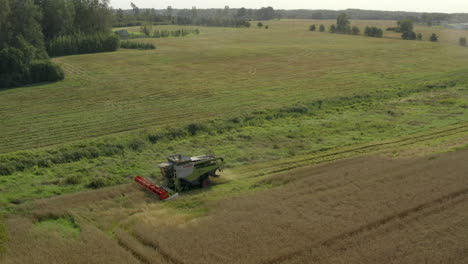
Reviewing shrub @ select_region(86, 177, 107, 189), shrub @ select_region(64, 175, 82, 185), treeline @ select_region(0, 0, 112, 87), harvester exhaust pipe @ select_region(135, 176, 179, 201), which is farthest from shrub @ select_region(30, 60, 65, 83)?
harvester exhaust pipe @ select_region(135, 176, 179, 201)

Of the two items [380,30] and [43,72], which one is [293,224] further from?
[380,30]

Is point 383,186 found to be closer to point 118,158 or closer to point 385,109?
point 118,158

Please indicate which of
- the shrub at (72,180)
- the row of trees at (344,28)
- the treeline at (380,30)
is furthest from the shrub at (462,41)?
the shrub at (72,180)

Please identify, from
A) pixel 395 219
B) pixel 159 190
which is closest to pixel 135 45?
pixel 159 190

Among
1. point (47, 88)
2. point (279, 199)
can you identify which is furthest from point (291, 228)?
point (47, 88)

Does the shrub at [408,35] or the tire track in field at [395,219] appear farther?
Result: the shrub at [408,35]

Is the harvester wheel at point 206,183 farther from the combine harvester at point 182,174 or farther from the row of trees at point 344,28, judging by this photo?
the row of trees at point 344,28
